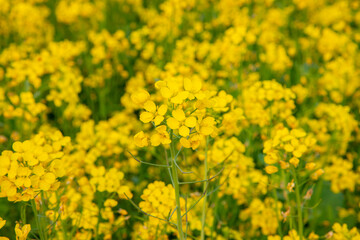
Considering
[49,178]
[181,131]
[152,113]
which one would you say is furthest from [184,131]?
[49,178]

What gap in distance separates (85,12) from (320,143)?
2728mm

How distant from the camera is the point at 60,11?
4164mm

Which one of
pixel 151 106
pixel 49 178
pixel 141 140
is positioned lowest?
pixel 49 178

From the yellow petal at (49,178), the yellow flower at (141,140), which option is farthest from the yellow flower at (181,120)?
the yellow petal at (49,178)

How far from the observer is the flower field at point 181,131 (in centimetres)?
129

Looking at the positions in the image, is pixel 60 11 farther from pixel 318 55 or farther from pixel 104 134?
pixel 318 55

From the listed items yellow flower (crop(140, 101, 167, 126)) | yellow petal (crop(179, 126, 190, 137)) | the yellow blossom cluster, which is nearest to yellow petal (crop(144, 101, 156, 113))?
yellow flower (crop(140, 101, 167, 126))

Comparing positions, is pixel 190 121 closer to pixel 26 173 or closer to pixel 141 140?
pixel 141 140

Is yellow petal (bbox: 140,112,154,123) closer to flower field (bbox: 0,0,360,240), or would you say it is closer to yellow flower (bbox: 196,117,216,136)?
flower field (bbox: 0,0,360,240)

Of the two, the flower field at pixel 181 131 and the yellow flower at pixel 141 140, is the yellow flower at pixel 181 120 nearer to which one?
the flower field at pixel 181 131

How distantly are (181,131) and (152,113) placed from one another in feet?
0.35

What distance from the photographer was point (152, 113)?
3.75 ft

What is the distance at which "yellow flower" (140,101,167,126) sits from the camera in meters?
1.11

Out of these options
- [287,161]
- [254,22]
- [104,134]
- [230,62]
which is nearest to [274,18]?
[254,22]
